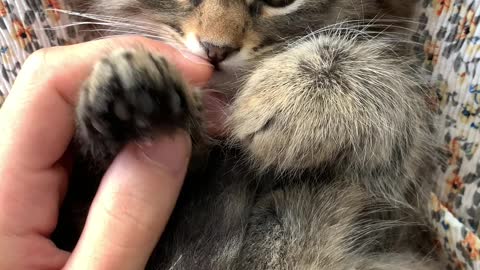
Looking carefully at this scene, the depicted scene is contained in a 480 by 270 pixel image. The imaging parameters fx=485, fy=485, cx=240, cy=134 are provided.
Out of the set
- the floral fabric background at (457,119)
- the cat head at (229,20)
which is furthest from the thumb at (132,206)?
the floral fabric background at (457,119)

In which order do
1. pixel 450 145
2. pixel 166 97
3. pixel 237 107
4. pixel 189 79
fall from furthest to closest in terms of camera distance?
pixel 450 145, pixel 237 107, pixel 189 79, pixel 166 97

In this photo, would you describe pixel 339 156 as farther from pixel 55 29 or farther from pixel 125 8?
pixel 55 29

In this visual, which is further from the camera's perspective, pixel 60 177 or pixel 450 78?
pixel 450 78

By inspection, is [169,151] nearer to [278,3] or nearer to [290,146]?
[290,146]

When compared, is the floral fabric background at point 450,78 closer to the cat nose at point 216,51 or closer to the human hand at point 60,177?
the human hand at point 60,177

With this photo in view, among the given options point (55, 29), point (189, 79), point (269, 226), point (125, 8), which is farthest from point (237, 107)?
point (55, 29)

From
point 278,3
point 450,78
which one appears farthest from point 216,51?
point 450,78
